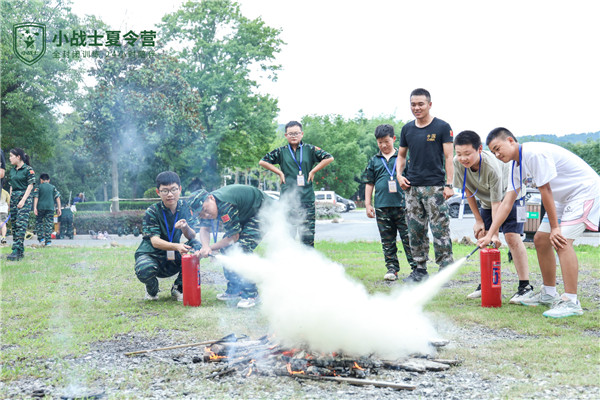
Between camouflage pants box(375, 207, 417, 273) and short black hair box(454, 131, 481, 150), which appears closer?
short black hair box(454, 131, 481, 150)

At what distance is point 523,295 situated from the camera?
18.2 feet

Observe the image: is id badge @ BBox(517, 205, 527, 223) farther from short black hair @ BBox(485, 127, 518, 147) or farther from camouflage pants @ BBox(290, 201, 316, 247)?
camouflage pants @ BBox(290, 201, 316, 247)

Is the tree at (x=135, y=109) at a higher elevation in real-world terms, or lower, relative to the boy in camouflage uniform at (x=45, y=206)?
higher

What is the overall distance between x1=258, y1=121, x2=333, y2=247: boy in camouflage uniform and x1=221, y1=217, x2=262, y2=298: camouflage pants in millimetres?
1057

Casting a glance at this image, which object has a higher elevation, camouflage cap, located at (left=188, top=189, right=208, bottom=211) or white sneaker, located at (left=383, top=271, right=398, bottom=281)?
camouflage cap, located at (left=188, top=189, right=208, bottom=211)

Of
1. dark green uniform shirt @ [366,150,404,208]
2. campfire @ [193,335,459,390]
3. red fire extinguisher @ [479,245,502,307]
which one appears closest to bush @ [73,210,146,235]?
dark green uniform shirt @ [366,150,404,208]

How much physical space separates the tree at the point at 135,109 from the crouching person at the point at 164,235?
12.5 metres

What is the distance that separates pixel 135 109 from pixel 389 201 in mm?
13312

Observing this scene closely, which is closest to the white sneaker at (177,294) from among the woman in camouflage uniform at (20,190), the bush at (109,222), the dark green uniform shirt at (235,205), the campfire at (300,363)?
the dark green uniform shirt at (235,205)

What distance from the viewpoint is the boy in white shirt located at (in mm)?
4793

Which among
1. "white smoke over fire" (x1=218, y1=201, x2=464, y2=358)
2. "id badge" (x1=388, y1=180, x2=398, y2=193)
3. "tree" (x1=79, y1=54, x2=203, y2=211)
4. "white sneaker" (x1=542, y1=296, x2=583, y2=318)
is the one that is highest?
"tree" (x1=79, y1=54, x2=203, y2=211)

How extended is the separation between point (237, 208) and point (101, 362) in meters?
2.42

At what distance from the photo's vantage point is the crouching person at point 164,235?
577 centimetres

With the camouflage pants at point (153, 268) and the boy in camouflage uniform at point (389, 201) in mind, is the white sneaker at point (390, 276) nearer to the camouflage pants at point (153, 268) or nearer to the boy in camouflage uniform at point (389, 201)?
the boy in camouflage uniform at point (389, 201)
